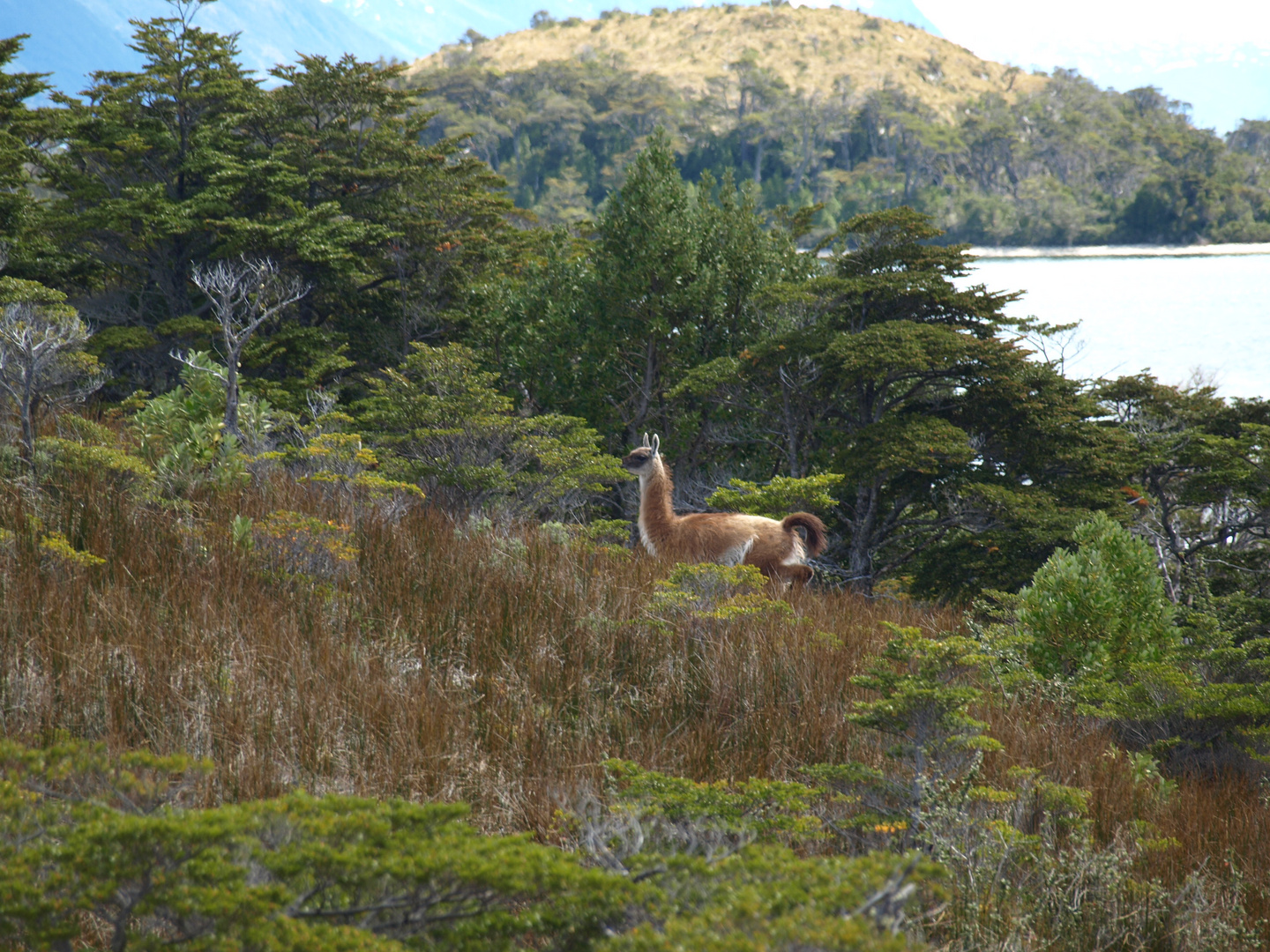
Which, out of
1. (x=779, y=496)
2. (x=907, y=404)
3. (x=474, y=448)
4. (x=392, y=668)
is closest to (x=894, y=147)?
(x=907, y=404)

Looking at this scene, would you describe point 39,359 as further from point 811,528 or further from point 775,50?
point 775,50

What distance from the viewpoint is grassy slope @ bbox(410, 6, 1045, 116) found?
372 feet

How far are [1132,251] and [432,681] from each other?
238 feet

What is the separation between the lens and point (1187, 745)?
4.86 meters

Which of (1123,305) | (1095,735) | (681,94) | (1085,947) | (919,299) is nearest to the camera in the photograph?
(1085,947)

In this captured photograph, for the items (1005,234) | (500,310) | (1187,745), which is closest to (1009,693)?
(1187,745)

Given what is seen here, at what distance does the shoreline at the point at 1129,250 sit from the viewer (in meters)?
60.2

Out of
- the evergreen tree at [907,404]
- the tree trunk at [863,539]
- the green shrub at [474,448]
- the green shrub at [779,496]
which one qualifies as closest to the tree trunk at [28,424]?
the green shrub at [474,448]

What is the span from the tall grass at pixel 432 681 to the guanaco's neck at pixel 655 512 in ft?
6.55

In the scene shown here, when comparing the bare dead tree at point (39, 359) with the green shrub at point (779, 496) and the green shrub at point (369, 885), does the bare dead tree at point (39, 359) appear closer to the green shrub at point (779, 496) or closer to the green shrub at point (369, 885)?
the green shrub at point (369, 885)

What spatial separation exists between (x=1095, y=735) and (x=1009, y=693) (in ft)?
1.66

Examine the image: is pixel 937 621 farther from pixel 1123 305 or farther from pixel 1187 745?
pixel 1123 305

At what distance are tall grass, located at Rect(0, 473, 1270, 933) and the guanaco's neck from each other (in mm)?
1997

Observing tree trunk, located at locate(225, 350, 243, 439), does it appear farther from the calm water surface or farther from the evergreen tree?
the calm water surface
